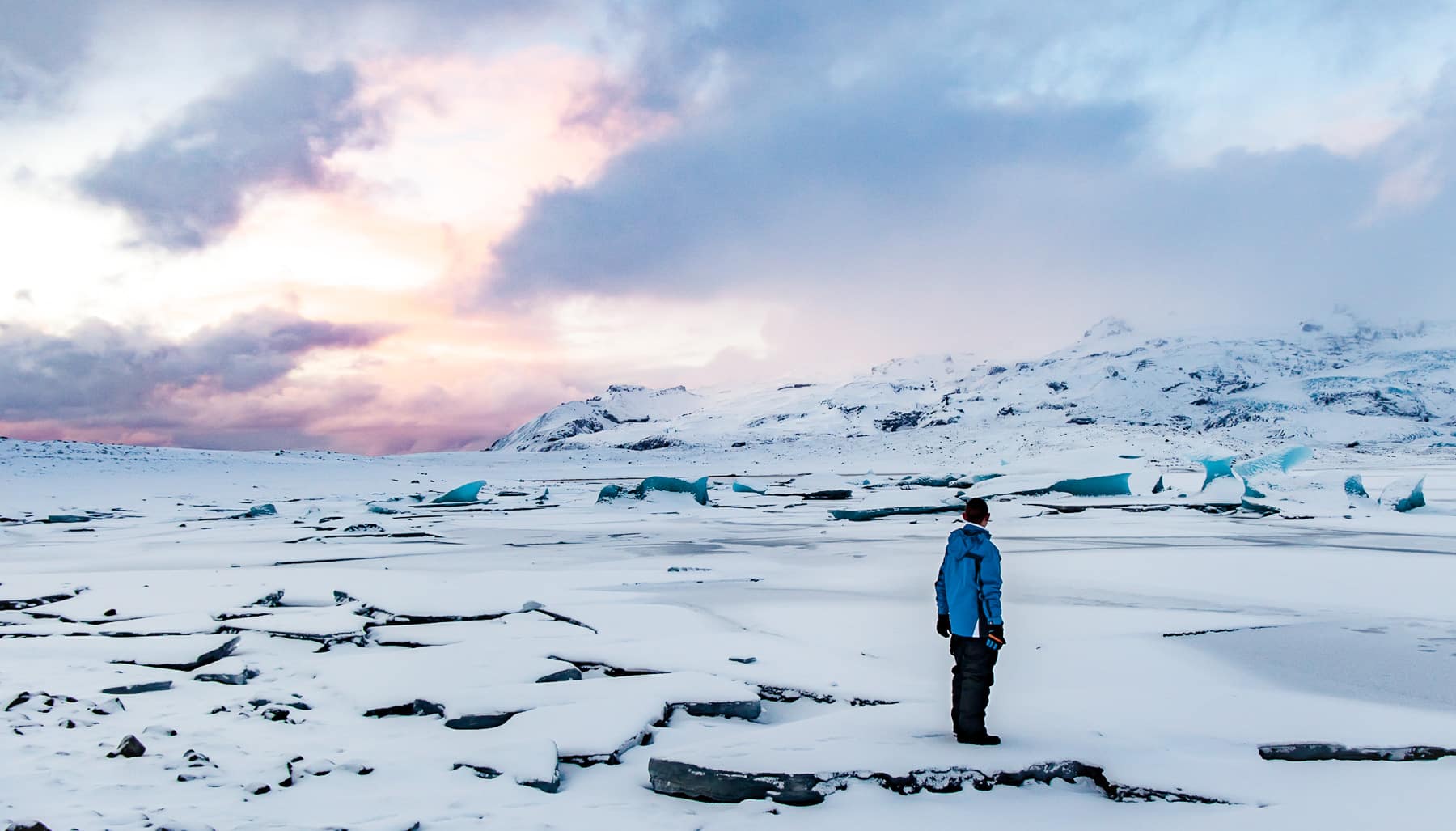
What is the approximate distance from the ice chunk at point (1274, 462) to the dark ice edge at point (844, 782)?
2278 centimetres

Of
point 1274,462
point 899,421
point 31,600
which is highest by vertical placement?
point 899,421

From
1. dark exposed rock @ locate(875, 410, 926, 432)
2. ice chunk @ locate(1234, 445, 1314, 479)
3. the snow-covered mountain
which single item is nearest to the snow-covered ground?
ice chunk @ locate(1234, 445, 1314, 479)

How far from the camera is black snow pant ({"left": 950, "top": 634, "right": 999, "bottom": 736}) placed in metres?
3.97

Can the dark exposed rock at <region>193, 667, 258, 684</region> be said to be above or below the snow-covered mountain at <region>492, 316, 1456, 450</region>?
below

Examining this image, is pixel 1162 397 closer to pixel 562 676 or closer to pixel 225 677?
pixel 562 676

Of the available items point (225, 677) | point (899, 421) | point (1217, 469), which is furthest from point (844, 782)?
point (899, 421)

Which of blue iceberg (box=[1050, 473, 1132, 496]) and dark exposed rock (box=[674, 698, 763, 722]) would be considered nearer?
dark exposed rock (box=[674, 698, 763, 722])

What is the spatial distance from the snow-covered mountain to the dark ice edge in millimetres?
39732

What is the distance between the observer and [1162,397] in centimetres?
8519

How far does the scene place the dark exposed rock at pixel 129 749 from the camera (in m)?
3.92

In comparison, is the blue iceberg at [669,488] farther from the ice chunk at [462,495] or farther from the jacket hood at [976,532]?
the jacket hood at [976,532]

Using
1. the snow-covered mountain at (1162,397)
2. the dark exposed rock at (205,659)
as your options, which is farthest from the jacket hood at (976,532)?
the snow-covered mountain at (1162,397)

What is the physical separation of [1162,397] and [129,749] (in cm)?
9271

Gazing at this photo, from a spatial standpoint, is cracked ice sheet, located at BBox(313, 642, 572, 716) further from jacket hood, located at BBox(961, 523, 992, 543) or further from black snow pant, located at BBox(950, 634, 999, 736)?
A: jacket hood, located at BBox(961, 523, 992, 543)
